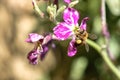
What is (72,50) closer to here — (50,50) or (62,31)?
(62,31)

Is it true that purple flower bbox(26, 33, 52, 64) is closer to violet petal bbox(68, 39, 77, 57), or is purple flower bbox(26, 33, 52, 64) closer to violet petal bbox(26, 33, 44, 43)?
violet petal bbox(26, 33, 44, 43)

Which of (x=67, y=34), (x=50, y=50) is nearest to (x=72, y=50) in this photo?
(x=67, y=34)

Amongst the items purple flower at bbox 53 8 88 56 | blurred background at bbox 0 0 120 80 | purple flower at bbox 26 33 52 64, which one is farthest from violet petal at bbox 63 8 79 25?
blurred background at bbox 0 0 120 80

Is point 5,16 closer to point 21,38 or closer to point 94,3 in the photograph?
point 21,38

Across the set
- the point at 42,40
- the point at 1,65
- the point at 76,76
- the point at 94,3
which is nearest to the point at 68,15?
the point at 42,40

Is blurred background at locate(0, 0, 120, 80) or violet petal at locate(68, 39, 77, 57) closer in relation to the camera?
violet petal at locate(68, 39, 77, 57)

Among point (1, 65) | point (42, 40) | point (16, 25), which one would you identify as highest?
point (42, 40)

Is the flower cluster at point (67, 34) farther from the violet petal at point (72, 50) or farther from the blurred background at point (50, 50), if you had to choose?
the blurred background at point (50, 50)
